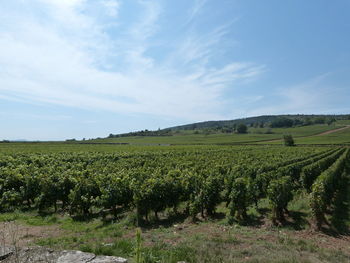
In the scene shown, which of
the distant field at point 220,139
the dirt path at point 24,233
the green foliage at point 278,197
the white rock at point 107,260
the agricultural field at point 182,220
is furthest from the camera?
the distant field at point 220,139

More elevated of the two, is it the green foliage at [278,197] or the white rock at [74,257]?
the white rock at [74,257]

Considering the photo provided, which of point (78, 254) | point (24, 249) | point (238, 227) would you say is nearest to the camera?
point (78, 254)

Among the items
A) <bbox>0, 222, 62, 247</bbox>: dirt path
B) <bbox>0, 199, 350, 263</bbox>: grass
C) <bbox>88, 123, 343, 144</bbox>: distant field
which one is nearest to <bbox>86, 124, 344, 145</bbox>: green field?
<bbox>88, 123, 343, 144</bbox>: distant field

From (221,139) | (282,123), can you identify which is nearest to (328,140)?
(221,139)

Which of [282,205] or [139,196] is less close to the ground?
[139,196]

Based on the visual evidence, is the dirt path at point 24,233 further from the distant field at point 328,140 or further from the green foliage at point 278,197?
the distant field at point 328,140

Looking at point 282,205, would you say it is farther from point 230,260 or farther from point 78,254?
point 78,254

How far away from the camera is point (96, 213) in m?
12.8

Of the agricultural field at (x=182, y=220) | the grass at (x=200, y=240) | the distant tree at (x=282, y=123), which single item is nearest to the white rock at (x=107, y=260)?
the grass at (x=200, y=240)

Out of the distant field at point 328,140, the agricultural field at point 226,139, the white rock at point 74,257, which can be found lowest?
the distant field at point 328,140

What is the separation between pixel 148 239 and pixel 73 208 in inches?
235

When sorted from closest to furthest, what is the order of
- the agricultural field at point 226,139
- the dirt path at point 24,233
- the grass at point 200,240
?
1. the grass at point 200,240
2. the dirt path at point 24,233
3. the agricultural field at point 226,139

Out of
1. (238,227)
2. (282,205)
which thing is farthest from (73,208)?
(282,205)

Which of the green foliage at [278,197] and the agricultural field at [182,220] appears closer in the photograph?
the agricultural field at [182,220]
